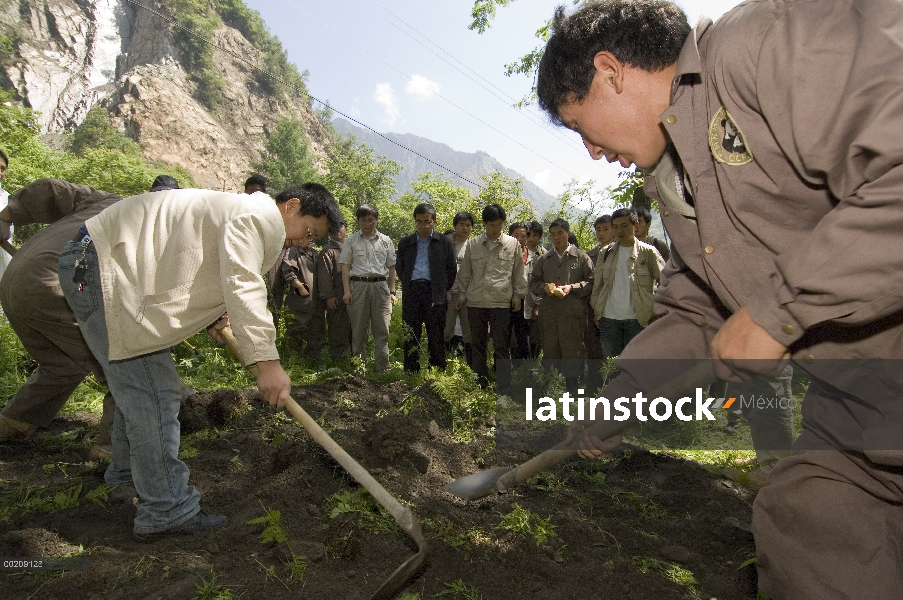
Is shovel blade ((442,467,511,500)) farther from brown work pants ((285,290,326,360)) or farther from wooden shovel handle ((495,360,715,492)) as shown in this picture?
brown work pants ((285,290,326,360))

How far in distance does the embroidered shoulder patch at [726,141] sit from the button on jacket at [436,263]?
5.38 m

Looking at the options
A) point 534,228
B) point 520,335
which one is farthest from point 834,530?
point 534,228

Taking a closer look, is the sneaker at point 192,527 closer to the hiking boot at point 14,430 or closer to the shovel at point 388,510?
the shovel at point 388,510

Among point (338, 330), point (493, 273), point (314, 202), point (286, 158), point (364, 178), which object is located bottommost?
point (338, 330)

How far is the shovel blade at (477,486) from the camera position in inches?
105

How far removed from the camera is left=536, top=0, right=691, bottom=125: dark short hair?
4.63ft

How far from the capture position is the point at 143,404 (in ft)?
8.73

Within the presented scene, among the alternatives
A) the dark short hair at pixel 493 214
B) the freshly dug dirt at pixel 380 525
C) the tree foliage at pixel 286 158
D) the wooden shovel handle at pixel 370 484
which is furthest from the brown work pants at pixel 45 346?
the tree foliage at pixel 286 158

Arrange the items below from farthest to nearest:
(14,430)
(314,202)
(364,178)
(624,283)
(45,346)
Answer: (364,178), (624,283), (14,430), (45,346), (314,202)

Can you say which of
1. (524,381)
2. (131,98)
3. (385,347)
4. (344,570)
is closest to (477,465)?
(344,570)

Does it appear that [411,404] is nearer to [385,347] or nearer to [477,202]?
[385,347]

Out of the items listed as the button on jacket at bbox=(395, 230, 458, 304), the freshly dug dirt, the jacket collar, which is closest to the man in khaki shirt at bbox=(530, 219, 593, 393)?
the button on jacket at bbox=(395, 230, 458, 304)

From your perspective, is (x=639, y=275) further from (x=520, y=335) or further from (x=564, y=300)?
(x=520, y=335)

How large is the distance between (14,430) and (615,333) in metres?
4.84
